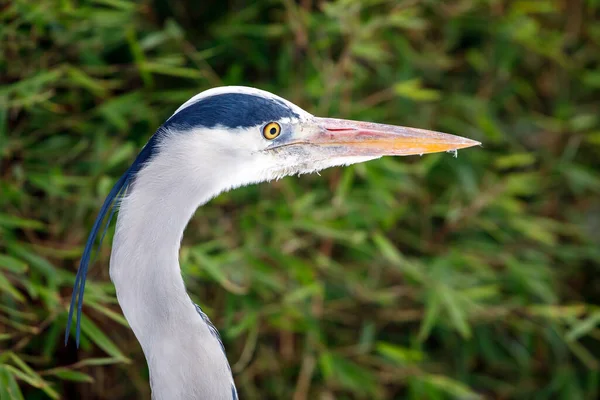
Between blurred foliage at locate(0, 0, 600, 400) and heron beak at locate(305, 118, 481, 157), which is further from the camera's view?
blurred foliage at locate(0, 0, 600, 400)

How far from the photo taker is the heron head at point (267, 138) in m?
1.01

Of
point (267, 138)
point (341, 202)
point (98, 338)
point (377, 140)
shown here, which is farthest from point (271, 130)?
point (341, 202)

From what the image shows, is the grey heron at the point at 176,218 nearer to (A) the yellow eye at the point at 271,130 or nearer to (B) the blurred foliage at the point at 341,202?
(A) the yellow eye at the point at 271,130

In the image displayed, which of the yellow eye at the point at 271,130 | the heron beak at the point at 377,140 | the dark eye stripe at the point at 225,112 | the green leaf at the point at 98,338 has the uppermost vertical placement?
the dark eye stripe at the point at 225,112

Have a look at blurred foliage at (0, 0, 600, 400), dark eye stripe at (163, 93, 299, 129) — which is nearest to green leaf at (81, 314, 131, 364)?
blurred foliage at (0, 0, 600, 400)

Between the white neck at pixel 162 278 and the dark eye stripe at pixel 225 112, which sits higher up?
the dark eye stripe at pixel 225 112

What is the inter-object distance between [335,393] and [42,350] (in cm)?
78

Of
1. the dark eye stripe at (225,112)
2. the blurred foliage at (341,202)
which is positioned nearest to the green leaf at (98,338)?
the blurred foliage at (341,202)

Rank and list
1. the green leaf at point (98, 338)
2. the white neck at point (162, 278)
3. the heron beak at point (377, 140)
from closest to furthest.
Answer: the white neck at point (162, 278) → the heron beak at point (377, 140) → the green leaf at point (98, 338)

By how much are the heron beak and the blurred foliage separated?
46 cm

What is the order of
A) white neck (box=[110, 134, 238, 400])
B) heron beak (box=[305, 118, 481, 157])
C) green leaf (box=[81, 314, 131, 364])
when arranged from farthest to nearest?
green leaf (box=[81, 314, 131, 364]) < heron beak (box=[305, 118, 481, 157]) < white neck (box=[110, 134, 238, 400])

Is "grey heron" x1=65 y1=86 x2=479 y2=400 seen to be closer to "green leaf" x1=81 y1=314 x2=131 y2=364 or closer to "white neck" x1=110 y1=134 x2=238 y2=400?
"white neck" x1=110 y1=134 x2=238 y2=400

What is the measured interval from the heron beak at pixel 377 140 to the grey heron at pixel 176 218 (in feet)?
0.27

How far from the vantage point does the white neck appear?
985mm
